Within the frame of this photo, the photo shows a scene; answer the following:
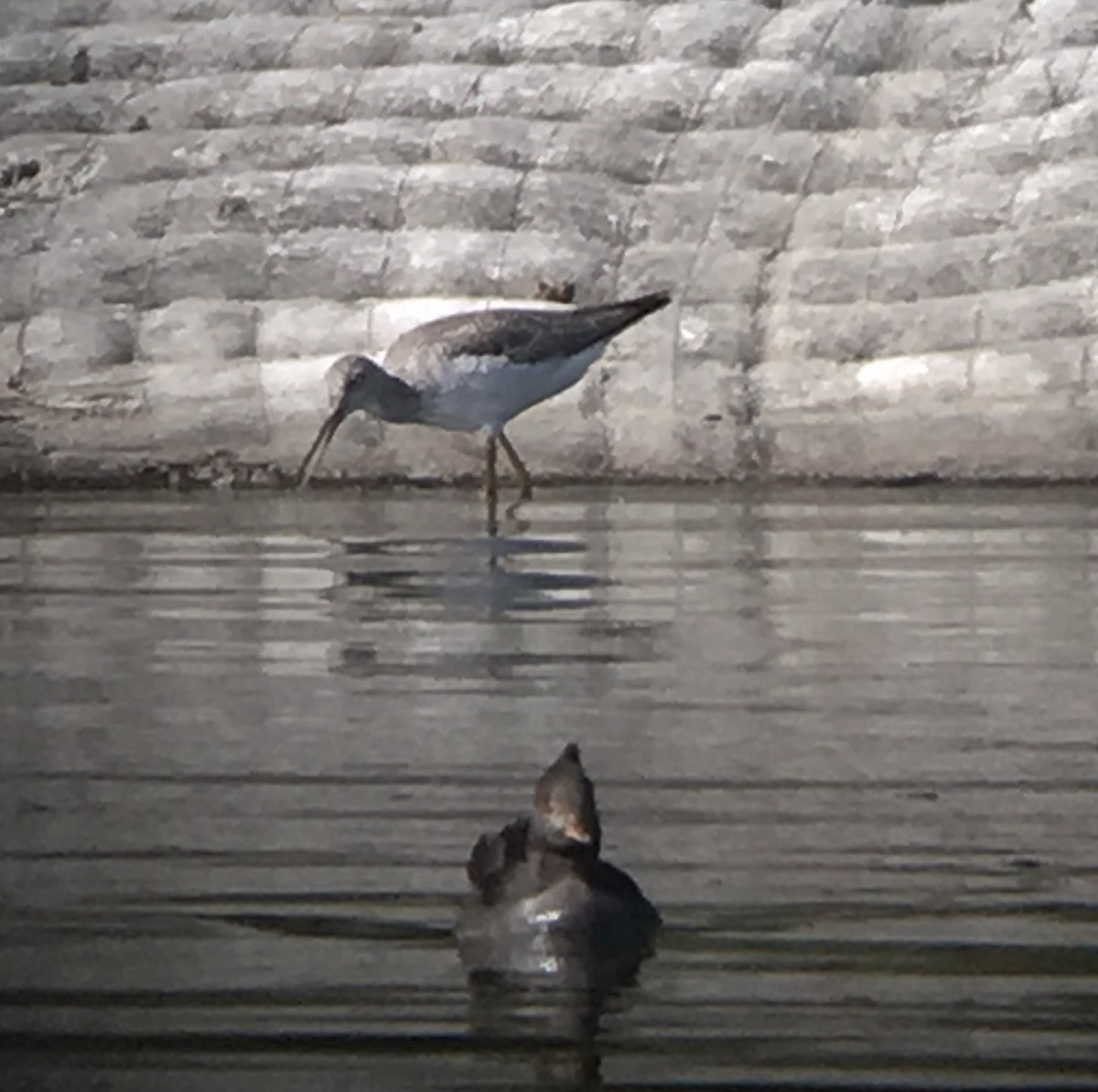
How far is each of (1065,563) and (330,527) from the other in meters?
3.35

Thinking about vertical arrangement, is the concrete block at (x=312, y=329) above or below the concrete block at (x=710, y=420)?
above

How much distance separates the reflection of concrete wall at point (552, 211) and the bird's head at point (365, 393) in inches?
45.2

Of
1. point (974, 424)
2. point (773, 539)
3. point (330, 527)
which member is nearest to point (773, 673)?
point (773, 539)

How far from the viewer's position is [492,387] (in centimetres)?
1344

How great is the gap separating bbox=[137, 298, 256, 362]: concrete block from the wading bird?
47.4 inches

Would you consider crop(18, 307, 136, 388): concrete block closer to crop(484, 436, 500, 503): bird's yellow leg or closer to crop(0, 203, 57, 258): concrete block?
crop(0, 203, 57, 258): concrete block

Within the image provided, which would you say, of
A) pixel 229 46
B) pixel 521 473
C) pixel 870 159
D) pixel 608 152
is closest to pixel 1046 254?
pixel 870 159

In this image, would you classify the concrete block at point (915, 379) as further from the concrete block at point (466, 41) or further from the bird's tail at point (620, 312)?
the concrete block at point (466, 41)

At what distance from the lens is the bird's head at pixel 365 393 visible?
13.3 meters

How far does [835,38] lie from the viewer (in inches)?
589

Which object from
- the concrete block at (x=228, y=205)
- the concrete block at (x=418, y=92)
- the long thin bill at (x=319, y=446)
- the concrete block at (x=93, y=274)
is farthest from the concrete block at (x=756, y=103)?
the concrete block at (x=93, y=274)

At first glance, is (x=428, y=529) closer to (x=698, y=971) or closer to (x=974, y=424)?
(x=974, y=424)

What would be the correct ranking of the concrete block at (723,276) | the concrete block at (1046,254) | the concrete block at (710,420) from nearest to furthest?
the concrete block at (1046,254) → the concrete block at (710,420) → the concrete block at (723,276)

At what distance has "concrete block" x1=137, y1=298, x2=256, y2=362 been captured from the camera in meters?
14.9
